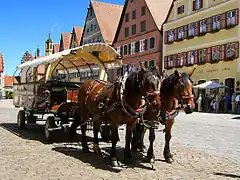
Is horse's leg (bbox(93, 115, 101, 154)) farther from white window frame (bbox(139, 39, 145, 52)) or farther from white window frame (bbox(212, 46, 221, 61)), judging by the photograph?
white window frame (bbox(139, 39, 145, 52))

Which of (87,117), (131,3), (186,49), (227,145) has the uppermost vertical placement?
(131,3)

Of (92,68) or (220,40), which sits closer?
(92,68)

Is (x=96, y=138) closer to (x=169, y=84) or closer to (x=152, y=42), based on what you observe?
(x=169, y=84)

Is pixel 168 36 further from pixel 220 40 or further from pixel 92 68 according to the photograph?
pixel 92 68

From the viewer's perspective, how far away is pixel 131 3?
4378 cm

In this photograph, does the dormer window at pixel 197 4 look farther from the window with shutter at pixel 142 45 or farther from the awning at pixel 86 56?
the awning at pixel 86 56

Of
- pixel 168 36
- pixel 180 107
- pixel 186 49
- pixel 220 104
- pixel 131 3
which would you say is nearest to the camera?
pixel 180 107

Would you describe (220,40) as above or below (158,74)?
above

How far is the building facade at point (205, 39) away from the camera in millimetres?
28938

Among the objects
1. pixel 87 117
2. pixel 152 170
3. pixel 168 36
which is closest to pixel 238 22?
pixel 168 36

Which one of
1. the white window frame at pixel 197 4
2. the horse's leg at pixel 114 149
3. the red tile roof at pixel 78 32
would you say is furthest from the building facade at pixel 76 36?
the horse's leg at pixel 114 149

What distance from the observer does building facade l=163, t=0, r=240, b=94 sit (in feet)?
94.9

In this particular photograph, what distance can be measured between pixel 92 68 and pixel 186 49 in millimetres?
24000

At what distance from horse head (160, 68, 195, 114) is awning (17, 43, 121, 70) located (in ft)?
11.4
